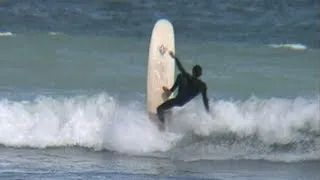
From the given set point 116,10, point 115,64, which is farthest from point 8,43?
point 116,10

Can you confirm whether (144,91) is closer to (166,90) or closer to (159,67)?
(159,67)

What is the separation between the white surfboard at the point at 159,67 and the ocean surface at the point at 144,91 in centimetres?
37


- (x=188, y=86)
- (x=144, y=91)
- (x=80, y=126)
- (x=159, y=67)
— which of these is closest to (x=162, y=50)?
(x=159, y=67)

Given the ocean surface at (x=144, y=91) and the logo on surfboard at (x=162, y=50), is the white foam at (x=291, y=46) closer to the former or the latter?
the ocean surface at (x=144, y=91)

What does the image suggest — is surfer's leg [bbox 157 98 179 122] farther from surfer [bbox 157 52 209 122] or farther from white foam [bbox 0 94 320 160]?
white foam [bbox 0 94 320 160]

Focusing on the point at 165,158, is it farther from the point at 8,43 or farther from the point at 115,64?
the point at 8,43

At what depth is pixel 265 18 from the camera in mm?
31562

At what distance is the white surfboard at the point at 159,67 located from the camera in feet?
51.1

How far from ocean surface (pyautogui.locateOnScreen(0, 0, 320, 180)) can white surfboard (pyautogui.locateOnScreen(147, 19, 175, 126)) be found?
14.4 inches

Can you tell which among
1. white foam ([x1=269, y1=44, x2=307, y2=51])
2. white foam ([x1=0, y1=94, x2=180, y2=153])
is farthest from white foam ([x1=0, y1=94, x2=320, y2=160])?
white foam ([x1=269, y1=44, x2=307, y2=51])

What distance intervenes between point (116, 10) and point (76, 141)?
1718 centimetres

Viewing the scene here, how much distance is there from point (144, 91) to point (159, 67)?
14.5ft

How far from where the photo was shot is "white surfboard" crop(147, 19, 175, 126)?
15.6 metres

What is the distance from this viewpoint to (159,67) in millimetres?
15734
